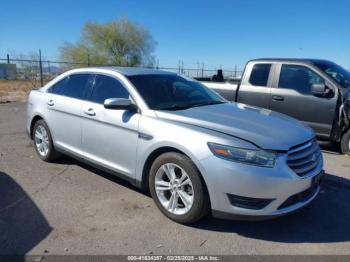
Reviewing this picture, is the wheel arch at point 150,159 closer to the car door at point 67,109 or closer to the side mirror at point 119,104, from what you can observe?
the side mirror at point 119,104

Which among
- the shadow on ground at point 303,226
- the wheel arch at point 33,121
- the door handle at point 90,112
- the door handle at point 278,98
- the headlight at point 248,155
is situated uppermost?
the door handle at point 278,98

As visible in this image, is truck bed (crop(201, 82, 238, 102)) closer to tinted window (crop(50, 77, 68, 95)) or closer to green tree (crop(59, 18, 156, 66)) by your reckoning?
tinted window (crop(50, 77, 68, 95))

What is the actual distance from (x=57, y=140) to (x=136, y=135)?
75.0 inches

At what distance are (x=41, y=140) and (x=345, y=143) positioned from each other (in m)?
5.49

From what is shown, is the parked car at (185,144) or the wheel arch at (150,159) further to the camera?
the wheel arch at (150,159)

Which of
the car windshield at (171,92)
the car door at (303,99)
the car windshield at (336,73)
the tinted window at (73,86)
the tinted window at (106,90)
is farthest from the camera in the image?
the car windshield at (336,73)

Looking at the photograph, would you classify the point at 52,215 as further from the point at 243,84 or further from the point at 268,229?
the point at 243,84

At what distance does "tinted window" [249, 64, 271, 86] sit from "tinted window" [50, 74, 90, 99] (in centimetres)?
396

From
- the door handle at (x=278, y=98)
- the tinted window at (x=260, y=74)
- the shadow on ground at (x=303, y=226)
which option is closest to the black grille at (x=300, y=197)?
the shadow on ground at (x=303, y=226)

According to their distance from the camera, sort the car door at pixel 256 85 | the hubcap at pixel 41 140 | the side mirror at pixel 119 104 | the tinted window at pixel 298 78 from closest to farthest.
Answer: the side mirror at pixel 119 104
the hubcap at pixel 41 140
the tinted window at pixel 298 78
the car door at pixel 256 85

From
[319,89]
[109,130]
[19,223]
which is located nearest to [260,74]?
[319,89]

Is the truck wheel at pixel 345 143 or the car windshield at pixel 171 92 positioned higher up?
the car windshield at pixel 171 92

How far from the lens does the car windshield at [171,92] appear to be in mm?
4293

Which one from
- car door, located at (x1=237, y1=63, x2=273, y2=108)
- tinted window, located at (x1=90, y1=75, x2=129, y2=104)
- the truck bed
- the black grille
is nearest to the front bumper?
the black grille
